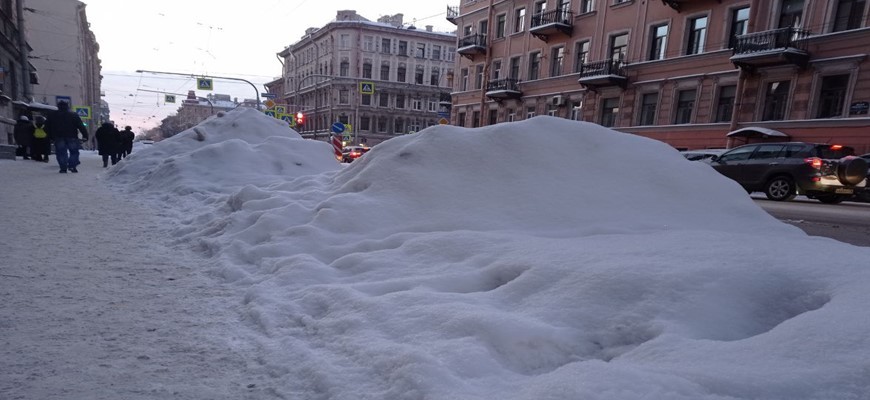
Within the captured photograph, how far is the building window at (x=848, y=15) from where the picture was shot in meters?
16.0

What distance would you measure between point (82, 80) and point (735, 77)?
192ft

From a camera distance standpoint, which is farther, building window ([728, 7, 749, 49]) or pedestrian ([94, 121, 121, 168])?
building window ([728, 7, 749, 49])

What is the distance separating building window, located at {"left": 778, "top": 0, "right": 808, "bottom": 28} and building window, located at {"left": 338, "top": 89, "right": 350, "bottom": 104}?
46519mm

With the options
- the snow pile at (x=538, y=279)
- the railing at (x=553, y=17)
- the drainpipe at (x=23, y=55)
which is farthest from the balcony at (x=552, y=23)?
the drainpipe at (x=23, y=55)

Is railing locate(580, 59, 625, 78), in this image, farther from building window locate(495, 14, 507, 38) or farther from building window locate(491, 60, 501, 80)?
building window locate(495, 14, 507, 38)

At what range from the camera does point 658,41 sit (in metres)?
22.4

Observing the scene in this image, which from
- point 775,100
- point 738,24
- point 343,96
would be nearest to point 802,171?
point 775,100

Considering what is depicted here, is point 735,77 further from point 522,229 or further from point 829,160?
point 522,229

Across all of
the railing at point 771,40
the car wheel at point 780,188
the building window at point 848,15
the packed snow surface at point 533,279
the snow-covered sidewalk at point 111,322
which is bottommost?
the snow-covered sidewalk at point 111,322

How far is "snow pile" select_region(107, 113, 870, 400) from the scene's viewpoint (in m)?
1.66

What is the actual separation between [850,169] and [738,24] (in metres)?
11.6

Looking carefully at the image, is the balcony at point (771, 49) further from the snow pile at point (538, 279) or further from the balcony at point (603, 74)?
the snow pile at point (538, 279)

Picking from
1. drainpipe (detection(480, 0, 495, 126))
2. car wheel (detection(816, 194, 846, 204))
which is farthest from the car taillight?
drainpipe (detection(480, 0, 495, 126))

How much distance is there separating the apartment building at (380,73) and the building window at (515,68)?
2531cm
